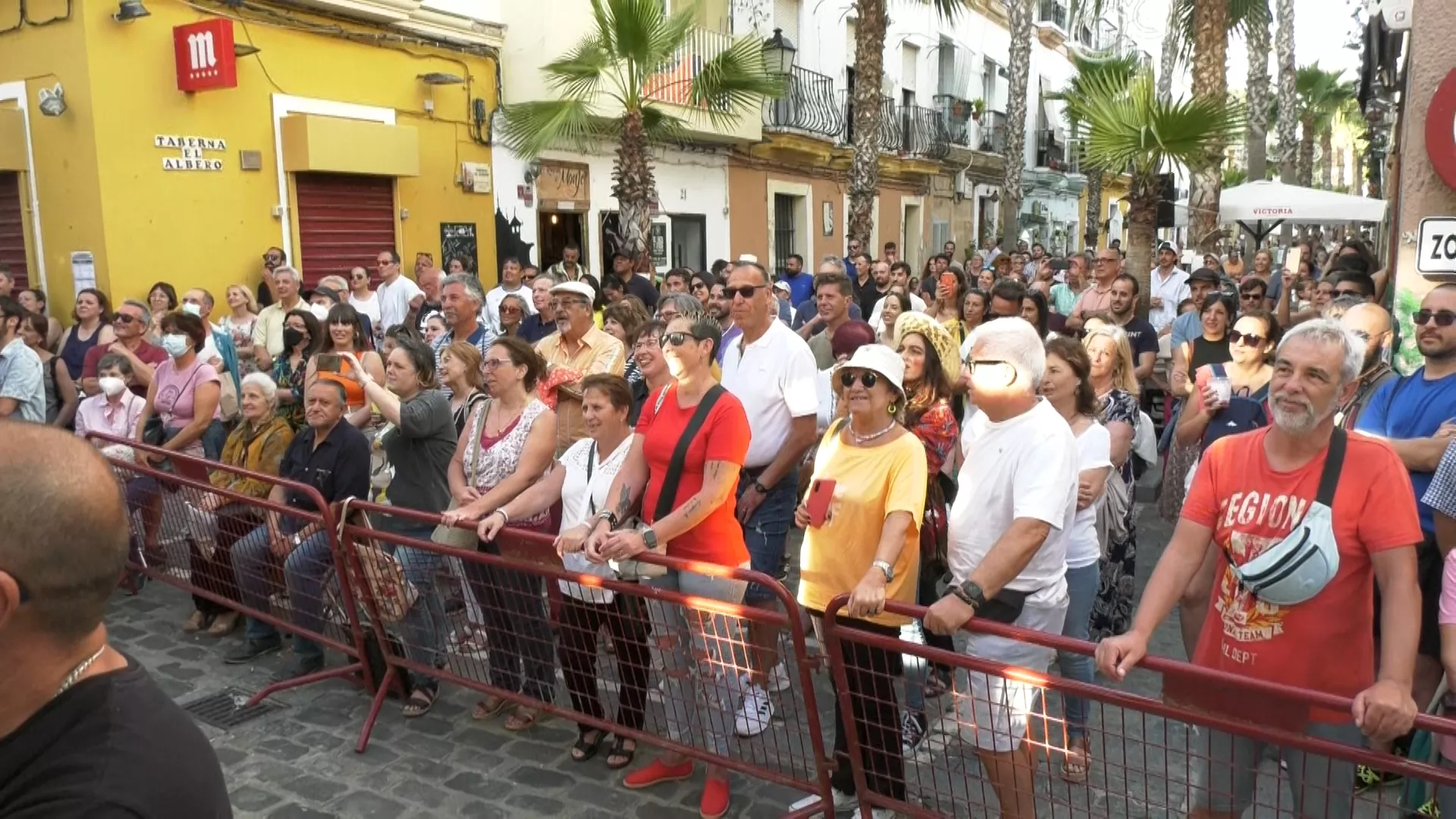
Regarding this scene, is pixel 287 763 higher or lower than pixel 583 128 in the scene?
lower

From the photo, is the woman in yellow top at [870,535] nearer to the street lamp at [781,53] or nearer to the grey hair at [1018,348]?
the grey hair at [1018,348]

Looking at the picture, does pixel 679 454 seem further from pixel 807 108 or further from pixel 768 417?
pixel 807 108

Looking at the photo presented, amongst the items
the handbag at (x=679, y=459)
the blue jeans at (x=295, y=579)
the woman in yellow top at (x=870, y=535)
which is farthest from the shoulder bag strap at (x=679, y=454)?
the blue jeans at (x=295, y=579)

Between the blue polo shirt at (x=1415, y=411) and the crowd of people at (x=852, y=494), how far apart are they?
0.01 meters

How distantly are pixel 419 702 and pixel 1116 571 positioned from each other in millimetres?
3302

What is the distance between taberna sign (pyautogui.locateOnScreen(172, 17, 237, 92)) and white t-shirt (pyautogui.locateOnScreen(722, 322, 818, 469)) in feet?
25.5

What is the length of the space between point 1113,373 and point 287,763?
13.6ft

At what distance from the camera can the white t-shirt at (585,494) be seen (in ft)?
13.2

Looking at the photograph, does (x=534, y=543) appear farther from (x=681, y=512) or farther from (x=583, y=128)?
(x=583, y=128)

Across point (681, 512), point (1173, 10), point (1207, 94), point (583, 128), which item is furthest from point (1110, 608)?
point (1173, 10)

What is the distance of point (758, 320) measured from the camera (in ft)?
16.4

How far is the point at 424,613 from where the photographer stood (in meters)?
4.56

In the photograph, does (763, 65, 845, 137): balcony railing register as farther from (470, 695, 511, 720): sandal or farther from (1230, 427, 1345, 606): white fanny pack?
(1230, 427, 1345, 606): white fanny pack

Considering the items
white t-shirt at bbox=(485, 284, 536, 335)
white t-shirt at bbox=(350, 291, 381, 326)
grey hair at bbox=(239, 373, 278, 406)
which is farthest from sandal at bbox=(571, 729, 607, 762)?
white t-shirt at bbox=(350, 291, 381, 326)
